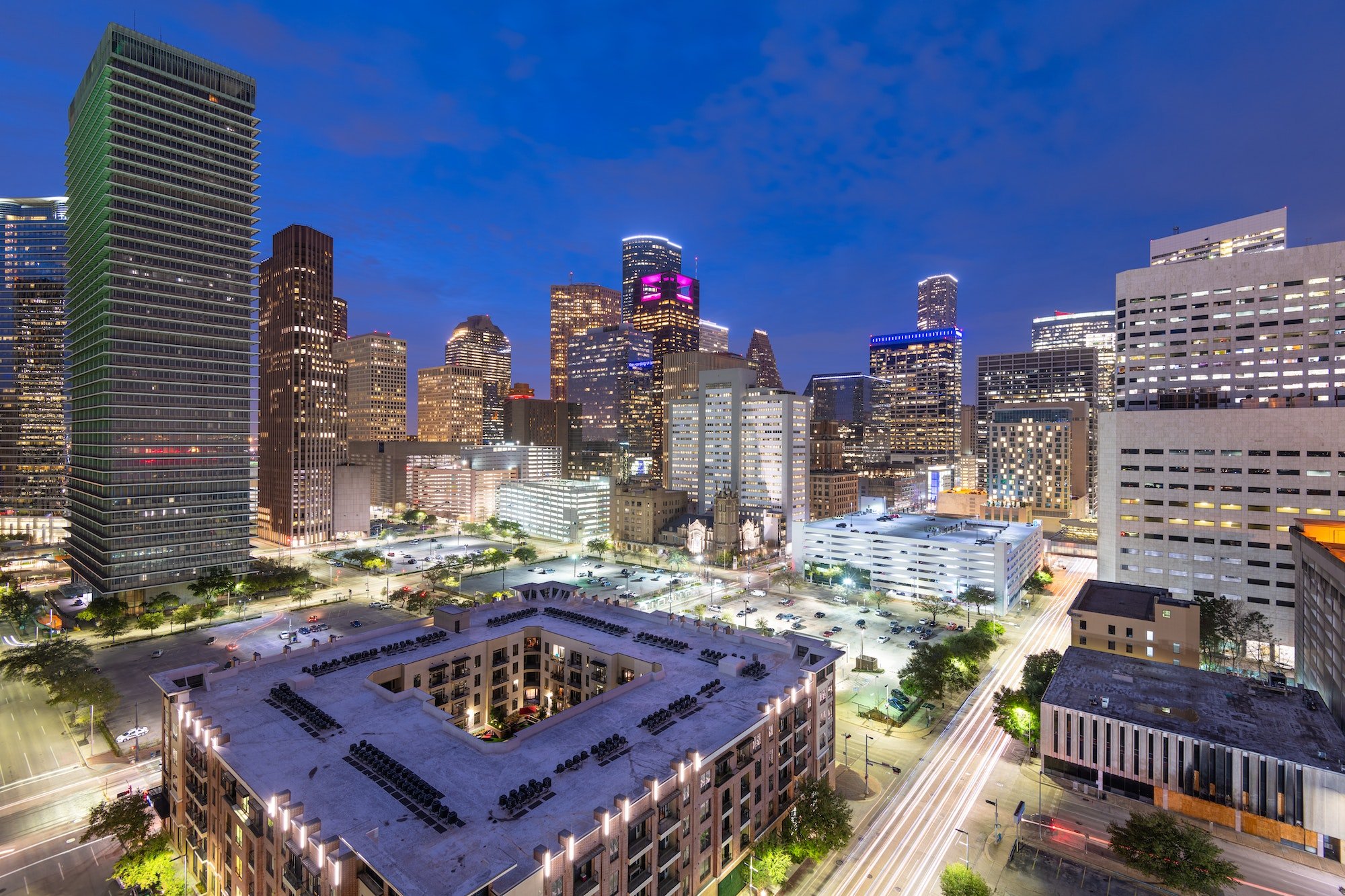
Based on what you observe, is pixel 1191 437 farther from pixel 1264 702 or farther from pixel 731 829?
pixel 731 829

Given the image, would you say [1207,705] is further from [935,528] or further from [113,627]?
[113,627]

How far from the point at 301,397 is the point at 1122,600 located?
213484mm

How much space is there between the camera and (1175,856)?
42.5 metres

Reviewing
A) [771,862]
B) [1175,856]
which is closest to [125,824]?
[771,862]

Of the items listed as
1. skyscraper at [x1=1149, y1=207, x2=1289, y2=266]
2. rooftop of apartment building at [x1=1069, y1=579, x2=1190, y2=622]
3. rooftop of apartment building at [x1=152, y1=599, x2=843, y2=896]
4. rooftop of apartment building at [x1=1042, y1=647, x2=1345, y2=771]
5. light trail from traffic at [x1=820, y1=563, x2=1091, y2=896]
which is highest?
skyscraper at [x1=1149, y1=207, x2=1289, y2=266]

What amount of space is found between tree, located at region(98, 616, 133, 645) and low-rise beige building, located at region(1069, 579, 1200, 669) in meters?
151

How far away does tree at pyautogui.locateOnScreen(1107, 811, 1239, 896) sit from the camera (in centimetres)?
4178

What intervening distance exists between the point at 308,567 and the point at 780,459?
134683mm

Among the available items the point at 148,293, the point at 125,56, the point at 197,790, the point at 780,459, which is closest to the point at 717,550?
the point at 780,459

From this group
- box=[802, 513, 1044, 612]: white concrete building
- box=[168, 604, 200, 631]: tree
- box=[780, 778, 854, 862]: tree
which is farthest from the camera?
box=[802, 513, 1044, 612]: white concrete building

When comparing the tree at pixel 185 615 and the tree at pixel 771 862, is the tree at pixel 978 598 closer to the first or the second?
the tree at pixel 771 862

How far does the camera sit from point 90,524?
126250 mm

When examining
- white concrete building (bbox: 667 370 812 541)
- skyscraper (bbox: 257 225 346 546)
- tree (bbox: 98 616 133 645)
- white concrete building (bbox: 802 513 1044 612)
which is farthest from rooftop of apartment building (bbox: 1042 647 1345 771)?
skyscraper (bbox: 257 225 346 546)

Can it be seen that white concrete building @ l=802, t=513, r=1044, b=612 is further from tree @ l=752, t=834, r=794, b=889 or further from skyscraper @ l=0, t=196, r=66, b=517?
skyscraper @ l=0, t=196, r=66, b=517
